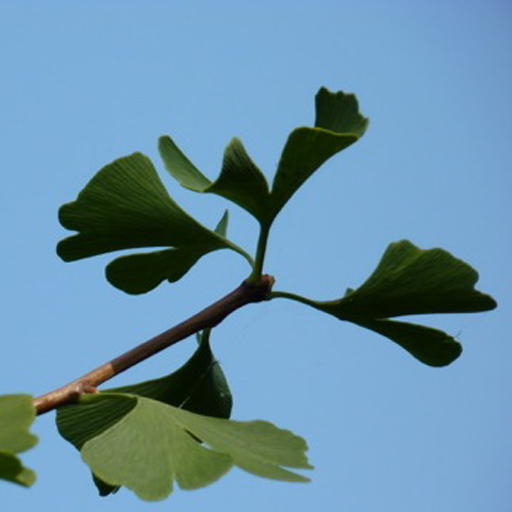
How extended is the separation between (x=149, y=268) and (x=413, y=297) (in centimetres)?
24

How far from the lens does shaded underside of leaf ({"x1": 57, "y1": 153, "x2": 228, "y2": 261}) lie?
2.70 feet

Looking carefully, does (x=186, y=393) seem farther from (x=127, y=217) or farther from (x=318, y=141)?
(x=318, y=141)

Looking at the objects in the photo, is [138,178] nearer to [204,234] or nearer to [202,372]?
[204,234]

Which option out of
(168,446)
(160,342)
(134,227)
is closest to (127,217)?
(134,227)

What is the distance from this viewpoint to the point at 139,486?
67 cm

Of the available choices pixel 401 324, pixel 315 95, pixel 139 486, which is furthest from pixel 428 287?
pixel 139 486

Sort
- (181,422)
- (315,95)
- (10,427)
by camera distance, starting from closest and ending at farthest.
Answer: (10,427), (181,422), (315,95)

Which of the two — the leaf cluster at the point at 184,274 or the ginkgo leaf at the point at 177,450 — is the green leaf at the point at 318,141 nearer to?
the leaf cluster at the point at 184,274

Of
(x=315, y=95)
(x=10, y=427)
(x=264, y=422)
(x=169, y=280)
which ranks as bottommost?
(x=10, y=427)

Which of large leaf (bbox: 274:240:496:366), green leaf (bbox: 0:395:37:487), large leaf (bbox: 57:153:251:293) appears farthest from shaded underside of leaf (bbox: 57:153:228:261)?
green leaf (bbox: 0:395:37:487)

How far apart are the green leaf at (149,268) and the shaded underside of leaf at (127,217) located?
0.01 meters

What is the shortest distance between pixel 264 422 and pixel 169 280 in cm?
23

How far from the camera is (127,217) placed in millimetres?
863

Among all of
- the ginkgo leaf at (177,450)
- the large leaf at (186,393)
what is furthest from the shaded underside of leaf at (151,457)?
the large leaf at (186,393)
